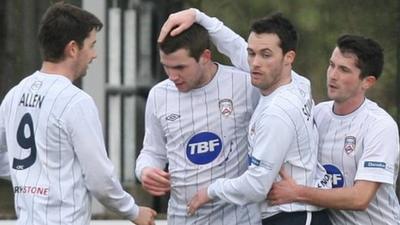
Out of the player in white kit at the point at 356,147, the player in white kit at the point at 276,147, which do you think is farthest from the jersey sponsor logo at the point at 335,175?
the player in white kit at the point at 276,147

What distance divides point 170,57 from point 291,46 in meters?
0.49

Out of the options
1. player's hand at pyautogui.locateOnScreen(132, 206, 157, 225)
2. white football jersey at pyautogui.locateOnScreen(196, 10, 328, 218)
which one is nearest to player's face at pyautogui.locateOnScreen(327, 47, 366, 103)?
white football jersey at pyautogui.locateOnScreen(196, 10, 328, 218)

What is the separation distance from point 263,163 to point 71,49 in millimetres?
870

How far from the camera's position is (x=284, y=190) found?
17.0 feet

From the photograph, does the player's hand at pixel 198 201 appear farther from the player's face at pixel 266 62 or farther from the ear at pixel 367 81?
the ear at pixel 367 81

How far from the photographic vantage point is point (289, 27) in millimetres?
5277

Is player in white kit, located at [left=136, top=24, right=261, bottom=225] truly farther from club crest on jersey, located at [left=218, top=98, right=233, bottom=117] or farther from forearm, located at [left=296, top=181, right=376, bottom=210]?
forearm, located at [left=296, top=181, right=376, bottom=210]

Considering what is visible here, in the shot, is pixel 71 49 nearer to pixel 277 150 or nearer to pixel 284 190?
pixel 277 150

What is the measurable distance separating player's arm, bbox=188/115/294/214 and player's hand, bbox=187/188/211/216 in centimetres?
17

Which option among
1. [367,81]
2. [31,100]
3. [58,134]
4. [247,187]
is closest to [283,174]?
[247,187]

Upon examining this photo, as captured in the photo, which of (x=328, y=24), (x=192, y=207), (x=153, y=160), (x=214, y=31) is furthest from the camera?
(x=328, y=24)

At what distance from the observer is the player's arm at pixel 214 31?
534 cm

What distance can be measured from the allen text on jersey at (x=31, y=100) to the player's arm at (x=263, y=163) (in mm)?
803

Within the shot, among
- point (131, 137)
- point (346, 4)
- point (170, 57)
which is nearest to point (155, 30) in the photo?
point (131, 137)
